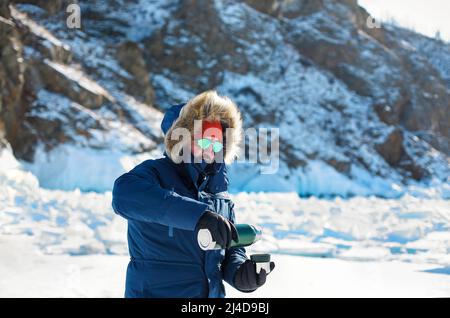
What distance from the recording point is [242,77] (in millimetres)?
27094

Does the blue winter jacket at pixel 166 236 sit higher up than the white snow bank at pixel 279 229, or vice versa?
the white snow bank at pixel 279 229

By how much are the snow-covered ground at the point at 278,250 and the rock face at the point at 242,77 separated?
22.9 ft

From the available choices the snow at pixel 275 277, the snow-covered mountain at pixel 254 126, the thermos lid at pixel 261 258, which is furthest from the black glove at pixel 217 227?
the snow-covered mountain at pixel 254 126

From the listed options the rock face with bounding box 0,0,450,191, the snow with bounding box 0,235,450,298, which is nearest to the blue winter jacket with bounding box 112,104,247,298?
the snow with bounding box 0,235,450,298

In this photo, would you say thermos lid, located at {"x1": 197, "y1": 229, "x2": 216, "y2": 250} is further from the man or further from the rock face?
the rock face

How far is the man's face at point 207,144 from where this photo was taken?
182 centimetres

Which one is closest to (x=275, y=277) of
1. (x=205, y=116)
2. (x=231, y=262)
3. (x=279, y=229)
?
(x=231, y=262)

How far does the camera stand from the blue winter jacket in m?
1.60

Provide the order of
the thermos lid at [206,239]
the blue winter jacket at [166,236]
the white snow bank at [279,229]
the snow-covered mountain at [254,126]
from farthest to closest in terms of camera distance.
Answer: the white snow bank at [279,229]
the snow-covered mountain at [254,126]
the blue winter jacket at [166,236]
the thermos lid at [206,239]

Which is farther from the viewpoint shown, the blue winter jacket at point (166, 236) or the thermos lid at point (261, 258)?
the thermos lid at point (261, 258)

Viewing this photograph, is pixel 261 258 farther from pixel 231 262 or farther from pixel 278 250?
pixel 278 250

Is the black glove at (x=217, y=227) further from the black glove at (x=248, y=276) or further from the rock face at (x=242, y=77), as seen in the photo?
the rock face at (x=242, y=77)

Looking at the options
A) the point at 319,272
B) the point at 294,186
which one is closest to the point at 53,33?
the point at 294,186
